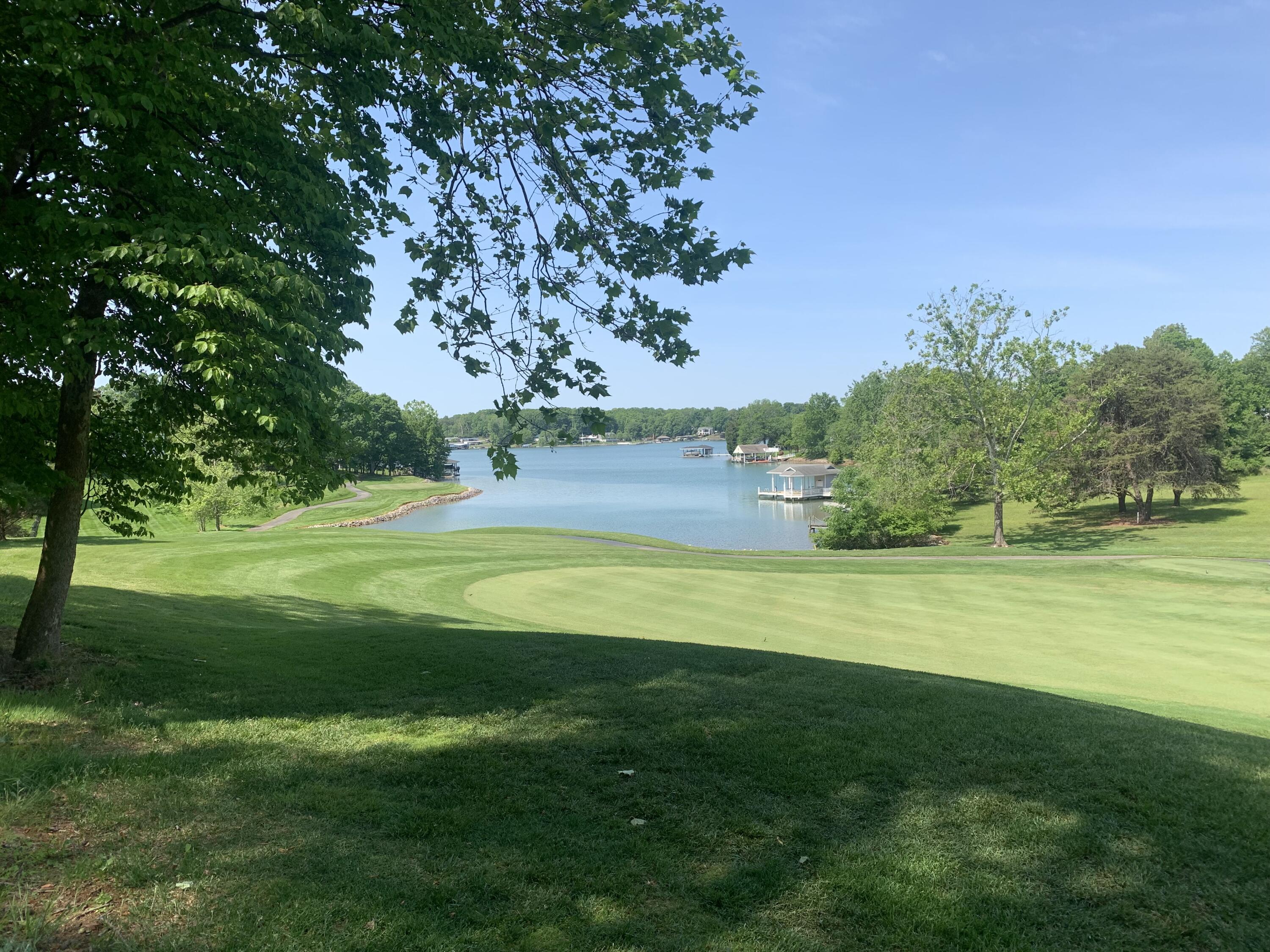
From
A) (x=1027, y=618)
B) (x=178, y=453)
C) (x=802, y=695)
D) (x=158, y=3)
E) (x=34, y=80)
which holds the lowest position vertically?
(x=1027, y=618)

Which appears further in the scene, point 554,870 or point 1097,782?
point 1097,782

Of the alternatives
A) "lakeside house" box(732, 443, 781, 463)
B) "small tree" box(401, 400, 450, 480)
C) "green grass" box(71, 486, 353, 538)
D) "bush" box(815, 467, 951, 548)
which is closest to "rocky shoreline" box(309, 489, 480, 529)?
"green grass" box(71, 486, 353, 538)

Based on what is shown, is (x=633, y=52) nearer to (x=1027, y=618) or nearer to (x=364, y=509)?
(x=1027, y=618)

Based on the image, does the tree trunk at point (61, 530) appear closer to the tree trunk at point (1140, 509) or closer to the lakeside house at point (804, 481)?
the tree trunk at point (1140, 509)

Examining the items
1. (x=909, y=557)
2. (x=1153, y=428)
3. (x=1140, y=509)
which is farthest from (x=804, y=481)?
(x=909, y=557)

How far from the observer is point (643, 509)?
74.1 meters

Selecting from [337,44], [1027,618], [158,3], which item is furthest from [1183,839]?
[1027,618]

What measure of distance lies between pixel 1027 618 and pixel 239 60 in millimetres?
19772

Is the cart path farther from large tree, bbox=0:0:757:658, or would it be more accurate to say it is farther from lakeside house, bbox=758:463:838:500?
lakeside house, bbox=758:463:838:500

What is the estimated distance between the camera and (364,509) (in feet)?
235

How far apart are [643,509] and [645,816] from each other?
69.1 m

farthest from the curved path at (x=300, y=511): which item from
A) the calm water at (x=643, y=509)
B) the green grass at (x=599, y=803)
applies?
the green grass at (x=599, y=803)

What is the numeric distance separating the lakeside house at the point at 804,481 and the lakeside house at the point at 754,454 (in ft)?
233

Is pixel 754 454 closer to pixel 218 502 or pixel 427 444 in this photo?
pixel 427 444
